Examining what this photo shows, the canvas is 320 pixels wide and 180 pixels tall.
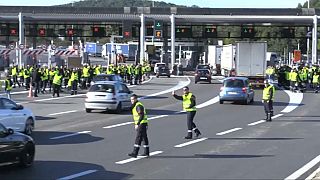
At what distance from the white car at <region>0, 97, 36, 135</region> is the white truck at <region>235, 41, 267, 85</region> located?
32.0 m

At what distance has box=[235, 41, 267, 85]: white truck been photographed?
50594 mm

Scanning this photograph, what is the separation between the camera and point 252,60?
167 ft

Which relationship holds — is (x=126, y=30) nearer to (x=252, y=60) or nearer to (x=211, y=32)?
(x=211, y=32)

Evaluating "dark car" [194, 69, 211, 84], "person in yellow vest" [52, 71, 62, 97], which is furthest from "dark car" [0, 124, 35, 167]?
"dark car" [194, 69, 211, 84]

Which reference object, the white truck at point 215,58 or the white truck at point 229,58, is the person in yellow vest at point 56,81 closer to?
the white truck at point 229,58

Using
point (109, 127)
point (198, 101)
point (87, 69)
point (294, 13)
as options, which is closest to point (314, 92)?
point (198, 101)

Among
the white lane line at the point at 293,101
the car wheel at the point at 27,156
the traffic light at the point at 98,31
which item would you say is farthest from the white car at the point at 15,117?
the traffic light at the point at 98,31

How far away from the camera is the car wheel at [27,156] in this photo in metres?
13.8

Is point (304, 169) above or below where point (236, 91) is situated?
below

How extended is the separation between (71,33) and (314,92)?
39581 millimetres

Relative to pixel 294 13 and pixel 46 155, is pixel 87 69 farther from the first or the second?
pixel 294 13

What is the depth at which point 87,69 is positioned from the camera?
49.2m

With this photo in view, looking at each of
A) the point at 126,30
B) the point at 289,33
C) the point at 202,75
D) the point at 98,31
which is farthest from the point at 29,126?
the point at 289,33

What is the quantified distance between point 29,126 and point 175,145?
5.35 meters
